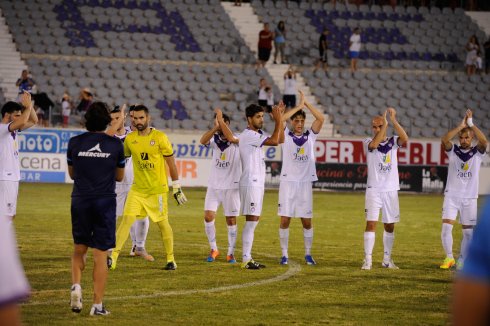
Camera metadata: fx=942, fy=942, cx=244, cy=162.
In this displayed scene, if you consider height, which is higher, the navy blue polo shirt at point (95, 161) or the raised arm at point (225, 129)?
the raised arm at point (225, 129)

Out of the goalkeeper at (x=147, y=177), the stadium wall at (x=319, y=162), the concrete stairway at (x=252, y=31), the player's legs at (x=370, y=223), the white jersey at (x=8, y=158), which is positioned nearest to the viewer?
the goalkeeper at (x=147, y=177)

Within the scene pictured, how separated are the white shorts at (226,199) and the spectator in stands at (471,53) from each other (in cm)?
2959

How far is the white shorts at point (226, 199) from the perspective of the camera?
14812mm

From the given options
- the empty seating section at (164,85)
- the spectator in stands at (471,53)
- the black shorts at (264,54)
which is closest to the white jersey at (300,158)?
the empty seating section at (164,85)

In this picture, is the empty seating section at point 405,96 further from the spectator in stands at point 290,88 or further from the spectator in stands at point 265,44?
the spectator in stands at point 290,88

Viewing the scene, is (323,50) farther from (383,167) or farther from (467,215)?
(467,215)

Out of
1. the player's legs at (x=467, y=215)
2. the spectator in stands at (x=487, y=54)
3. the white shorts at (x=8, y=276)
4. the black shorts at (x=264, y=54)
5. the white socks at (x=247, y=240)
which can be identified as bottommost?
the white socks at (x=247, y=240)

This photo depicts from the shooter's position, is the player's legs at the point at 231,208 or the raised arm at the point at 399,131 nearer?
the raised arm at the point at 399,131

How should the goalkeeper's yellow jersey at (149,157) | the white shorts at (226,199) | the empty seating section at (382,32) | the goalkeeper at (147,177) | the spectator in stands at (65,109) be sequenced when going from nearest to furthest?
the goalkeeper at (147,177)
the goalkeeper's yellow jersey at (149,157)
the white shorts at (226,199)
the spectator in stands at (65,109)
the empty seating section at (382,32)

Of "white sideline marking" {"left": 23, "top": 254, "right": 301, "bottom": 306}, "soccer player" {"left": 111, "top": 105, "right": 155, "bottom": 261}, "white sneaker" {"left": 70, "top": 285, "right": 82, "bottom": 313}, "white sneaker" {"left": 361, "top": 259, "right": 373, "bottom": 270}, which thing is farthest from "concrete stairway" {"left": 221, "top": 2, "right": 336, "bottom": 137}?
"white sneaker" {"left": 70, "top": 285, "right": 82, "bottom": 313}

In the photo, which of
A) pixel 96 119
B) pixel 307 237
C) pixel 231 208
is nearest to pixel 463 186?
pixel 307 237

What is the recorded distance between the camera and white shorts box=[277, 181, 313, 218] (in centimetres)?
1473

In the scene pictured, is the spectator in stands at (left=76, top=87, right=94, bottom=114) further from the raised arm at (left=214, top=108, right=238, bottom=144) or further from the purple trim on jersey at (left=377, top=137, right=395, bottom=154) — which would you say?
the purple trim on jersey at (left=377, top=137, right=395, bottom=154)

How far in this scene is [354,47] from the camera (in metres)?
41.8
